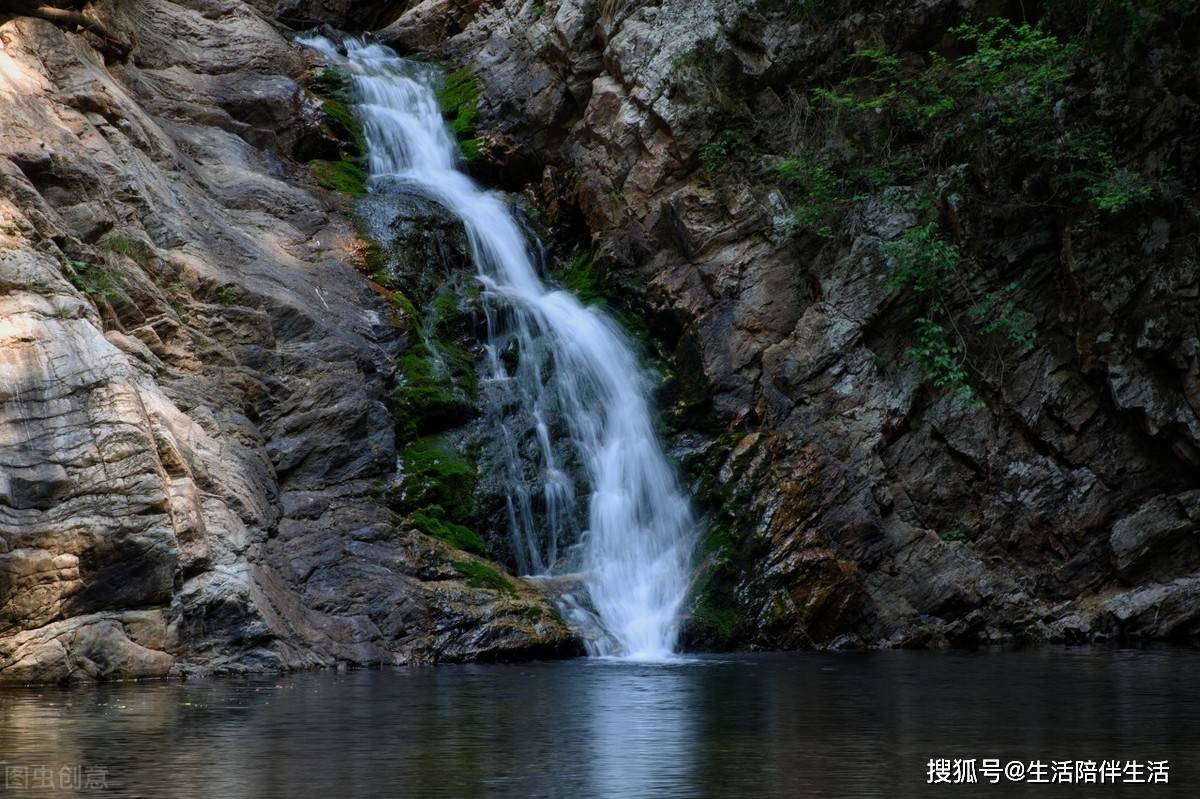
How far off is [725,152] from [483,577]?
952 centimetres

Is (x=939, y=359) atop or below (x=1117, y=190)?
below

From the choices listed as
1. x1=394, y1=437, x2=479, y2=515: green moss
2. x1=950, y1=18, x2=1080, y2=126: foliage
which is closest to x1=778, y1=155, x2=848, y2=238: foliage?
x1=950, y1=18, x2=1080, y2=126: foliage

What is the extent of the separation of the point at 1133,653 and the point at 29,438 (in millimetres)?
12291

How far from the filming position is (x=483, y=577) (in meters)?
13.7

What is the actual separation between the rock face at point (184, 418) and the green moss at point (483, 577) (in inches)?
1.7

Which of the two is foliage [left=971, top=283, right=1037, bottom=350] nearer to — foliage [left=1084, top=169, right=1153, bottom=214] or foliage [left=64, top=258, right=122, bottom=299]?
foliage [left=1084, top=169, right=1153, bottom=214]

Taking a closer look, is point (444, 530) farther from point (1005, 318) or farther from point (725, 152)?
point (725, 152)

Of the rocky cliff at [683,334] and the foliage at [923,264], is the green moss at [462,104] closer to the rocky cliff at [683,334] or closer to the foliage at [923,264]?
the rocky cliff at [683,334]

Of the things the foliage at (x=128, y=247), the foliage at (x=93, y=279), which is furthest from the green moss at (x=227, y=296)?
the foliage at (x=93, y=279)

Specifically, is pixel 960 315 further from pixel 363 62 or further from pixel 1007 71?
pixel 363 62

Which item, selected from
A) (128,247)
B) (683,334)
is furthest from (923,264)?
(128,247)

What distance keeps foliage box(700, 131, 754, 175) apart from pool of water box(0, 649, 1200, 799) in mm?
10450

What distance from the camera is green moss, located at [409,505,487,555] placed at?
14.2 m

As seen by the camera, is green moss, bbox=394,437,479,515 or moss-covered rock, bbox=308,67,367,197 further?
moss-covered rock, bbox=308,67,367,197
